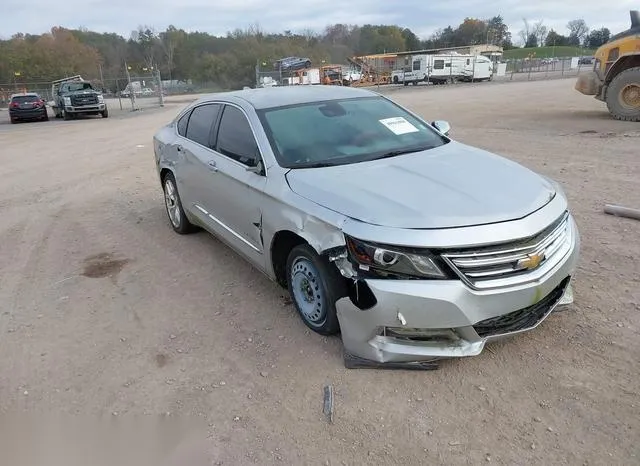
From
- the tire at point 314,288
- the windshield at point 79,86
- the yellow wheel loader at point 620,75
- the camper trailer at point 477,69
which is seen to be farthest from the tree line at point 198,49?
the tire at point 314,288

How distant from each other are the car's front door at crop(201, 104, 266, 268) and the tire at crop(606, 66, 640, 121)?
11810 mm

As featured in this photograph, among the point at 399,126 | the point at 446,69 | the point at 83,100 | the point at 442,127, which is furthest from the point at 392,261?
the point at 446,69

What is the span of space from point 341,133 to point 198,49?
3878 inches

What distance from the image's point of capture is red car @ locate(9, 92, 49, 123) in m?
26.3

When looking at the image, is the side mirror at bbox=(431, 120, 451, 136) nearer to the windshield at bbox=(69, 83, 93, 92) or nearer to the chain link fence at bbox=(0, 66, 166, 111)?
the windshield at bbox=(69, 83, 93, 92)

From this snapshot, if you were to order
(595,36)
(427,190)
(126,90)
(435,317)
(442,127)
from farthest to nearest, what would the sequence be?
(595,36), (126,90), (442,127), (427,190), (435,317)

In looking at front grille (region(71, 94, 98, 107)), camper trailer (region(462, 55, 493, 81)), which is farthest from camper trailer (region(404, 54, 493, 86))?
front grille (region(71, 94, 98, 107))

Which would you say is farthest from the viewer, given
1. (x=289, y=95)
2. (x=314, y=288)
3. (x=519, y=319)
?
(x=289, y=95)

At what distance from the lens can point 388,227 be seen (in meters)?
A: 2.95

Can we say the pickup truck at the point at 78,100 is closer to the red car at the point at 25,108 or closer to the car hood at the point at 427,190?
the red car at the point at 25,108

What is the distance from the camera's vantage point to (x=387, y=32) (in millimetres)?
118125

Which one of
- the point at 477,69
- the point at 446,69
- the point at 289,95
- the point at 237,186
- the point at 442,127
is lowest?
the point at 477,69

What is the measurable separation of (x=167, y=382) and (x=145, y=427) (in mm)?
401

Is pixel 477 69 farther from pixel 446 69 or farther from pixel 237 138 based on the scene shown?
pixel 237 138
